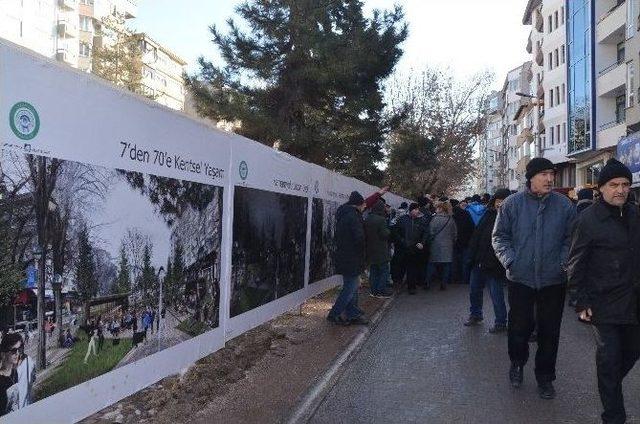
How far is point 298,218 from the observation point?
9023 mm

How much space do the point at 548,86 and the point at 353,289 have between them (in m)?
45.1

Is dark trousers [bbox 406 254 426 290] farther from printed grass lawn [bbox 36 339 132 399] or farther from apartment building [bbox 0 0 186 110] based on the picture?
apartment building [bbox 0 0 186 110]

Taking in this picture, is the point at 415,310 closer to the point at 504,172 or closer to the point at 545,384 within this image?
the point at 545,384

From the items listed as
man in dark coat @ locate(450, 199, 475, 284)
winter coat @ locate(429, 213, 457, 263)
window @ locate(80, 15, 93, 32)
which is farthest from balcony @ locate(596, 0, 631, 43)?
window @ locate(80, 15, 93, 32)

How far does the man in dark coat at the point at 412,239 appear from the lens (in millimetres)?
12305

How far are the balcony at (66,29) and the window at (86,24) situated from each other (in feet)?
10.8

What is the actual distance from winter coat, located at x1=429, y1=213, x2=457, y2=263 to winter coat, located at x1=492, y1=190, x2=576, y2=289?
6.71 meters

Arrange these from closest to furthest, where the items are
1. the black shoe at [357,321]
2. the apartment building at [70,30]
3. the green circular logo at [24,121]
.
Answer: the green circular logo at [24,121] → the black shoe at [357,321] → the apartment building at [70,30]

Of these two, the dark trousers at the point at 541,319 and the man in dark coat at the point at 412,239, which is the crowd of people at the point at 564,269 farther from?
the man in dark coat at the point at 412,239

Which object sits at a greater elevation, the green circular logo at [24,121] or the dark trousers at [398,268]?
the green circular logo at [24,121]

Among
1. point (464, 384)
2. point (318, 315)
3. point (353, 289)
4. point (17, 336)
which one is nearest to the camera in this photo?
point (17, 336)

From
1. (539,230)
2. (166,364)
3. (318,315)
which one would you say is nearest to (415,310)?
(318,315)

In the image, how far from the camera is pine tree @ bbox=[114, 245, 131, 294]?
433cm

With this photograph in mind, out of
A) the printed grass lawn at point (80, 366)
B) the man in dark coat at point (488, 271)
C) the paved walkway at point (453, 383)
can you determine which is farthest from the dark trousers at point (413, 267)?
the printed grass lawn at point (80, 366)
